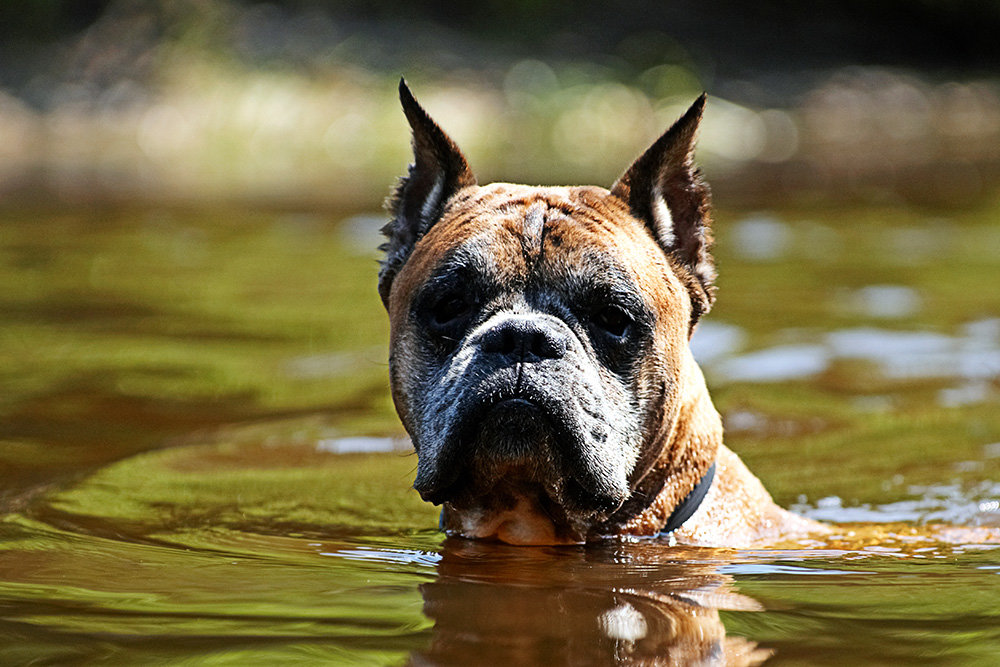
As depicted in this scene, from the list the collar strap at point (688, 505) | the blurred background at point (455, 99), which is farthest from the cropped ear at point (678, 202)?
the blurred background at point (455, 99)

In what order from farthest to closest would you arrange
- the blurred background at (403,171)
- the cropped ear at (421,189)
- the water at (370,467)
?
1. the blurred background at (403,171)
2. the cropped ear at (421,189)
3. the water at (370,467)

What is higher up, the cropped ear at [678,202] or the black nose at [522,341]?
the cropped ear at [678,202]

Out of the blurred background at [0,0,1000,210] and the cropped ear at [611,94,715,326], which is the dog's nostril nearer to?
the cropped ear at [611,94,715,326]

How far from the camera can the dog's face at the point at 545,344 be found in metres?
4.07

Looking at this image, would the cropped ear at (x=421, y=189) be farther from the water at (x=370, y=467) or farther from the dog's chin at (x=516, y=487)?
the dog's chin at (x=516, y=487)

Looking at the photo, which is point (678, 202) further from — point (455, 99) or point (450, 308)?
point (455, 99)

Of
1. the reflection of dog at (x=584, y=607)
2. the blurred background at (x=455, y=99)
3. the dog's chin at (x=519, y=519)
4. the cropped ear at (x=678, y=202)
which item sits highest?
the blurred background at (x=455, y=99)

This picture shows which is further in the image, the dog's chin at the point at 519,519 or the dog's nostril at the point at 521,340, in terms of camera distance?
the dog's chin at the point at 519,519

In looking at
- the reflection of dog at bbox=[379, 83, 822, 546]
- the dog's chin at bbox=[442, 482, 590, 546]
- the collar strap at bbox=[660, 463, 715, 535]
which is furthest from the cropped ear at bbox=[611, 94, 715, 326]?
the dog's chin at bbox=[442, 482, 590, 546]

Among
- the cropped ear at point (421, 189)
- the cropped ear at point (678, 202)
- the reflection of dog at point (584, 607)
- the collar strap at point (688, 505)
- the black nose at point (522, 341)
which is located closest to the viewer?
the reflection of dog at point (584, 607)

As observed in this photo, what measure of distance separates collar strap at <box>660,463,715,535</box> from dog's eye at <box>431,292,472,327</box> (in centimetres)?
102

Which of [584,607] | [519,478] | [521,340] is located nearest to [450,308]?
[521,340]

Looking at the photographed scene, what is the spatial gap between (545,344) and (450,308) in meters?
0.51

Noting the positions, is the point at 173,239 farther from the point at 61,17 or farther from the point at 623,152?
the point at 61,17
